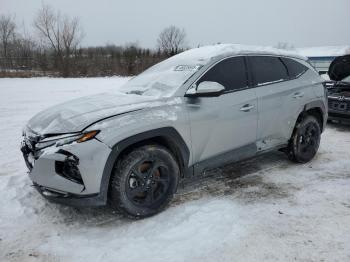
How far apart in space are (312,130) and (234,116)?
6.13 ft

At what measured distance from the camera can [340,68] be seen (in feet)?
26.4

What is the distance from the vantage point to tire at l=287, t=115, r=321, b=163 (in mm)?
4676

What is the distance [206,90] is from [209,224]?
1374 millimetres

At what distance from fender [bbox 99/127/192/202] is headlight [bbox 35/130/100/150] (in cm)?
24

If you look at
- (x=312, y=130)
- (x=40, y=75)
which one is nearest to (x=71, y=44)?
(x=40, y=75)

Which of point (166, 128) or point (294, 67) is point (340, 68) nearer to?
point (294, 67)

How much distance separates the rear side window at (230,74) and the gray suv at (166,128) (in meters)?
0.01

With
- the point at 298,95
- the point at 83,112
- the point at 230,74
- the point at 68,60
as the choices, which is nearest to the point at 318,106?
the point at 298,95

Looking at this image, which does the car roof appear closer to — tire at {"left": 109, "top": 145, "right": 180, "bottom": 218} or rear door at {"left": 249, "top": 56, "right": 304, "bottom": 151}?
rear door at {"left": 249, "top": 56, "right": 304, "bottom": 151}

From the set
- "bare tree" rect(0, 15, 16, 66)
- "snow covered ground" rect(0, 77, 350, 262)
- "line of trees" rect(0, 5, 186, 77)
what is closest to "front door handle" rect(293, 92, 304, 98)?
"snow covered ground" rect(0, 77, 350, 262)

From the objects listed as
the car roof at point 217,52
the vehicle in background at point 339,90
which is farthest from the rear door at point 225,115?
the vehicle in background at point 339,90

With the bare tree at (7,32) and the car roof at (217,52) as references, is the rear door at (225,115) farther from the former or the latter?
the bare tree at (7,32)

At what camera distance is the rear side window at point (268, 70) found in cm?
414

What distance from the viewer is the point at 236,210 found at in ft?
11.2
